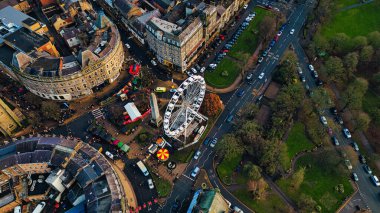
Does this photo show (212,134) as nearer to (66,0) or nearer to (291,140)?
(291,140)

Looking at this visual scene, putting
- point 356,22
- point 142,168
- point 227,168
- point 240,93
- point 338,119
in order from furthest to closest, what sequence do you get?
point 356,22
point 240,93
point 338,119
point 227,168
point 142,168

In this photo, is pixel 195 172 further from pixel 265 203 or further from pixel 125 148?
pixel 125 148

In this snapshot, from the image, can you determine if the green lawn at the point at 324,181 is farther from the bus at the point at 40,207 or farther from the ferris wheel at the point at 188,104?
the bus at the point at 40,207

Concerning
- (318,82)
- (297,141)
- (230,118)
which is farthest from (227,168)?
(318,82)

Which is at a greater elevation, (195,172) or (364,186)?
(364,186)

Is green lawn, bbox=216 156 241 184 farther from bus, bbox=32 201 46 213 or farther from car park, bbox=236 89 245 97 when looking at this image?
bus, bbox=32 201 46 213

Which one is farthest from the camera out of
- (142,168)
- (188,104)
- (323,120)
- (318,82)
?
(318,82)
